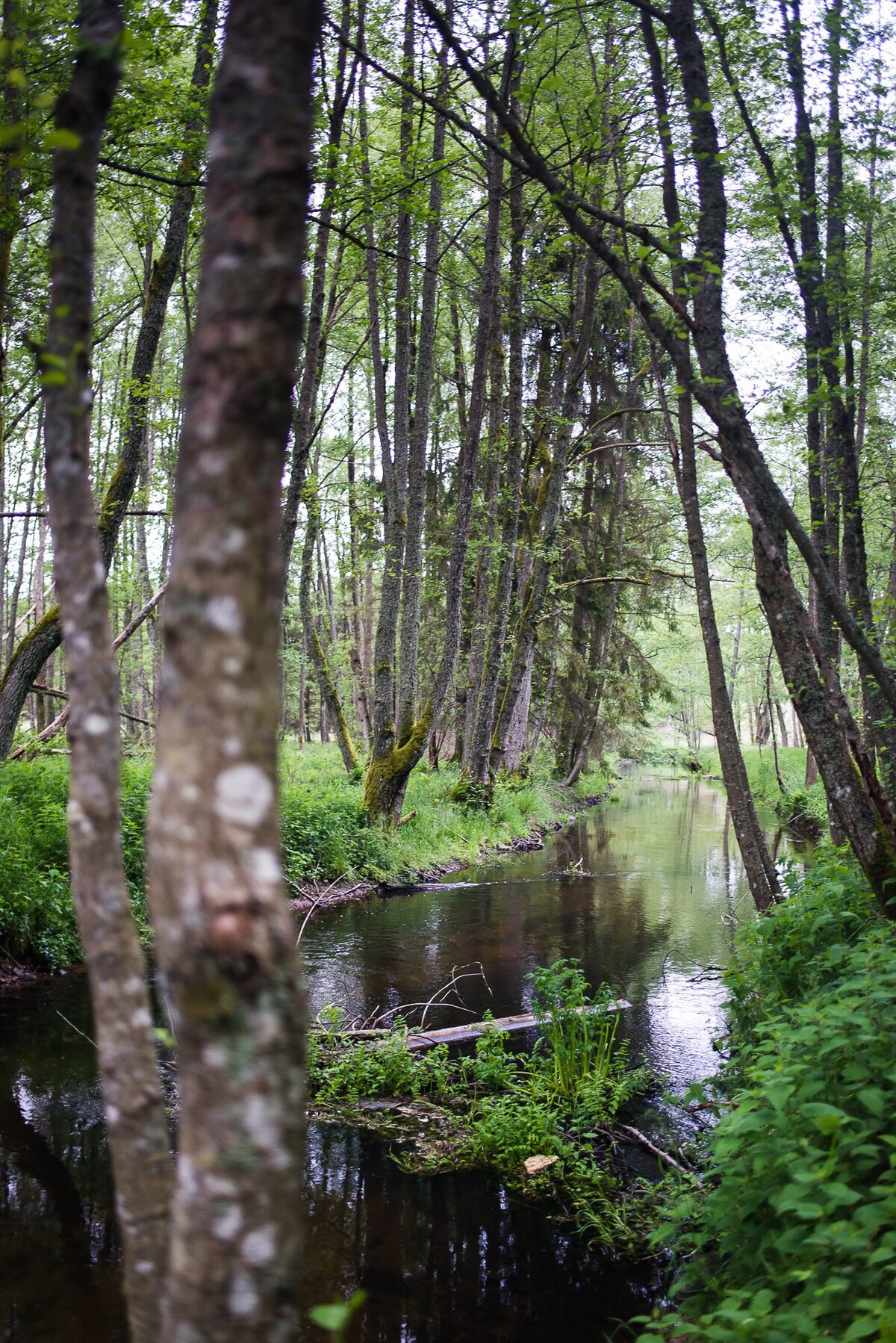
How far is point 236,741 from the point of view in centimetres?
150

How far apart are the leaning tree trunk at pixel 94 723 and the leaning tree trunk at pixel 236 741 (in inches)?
10.6

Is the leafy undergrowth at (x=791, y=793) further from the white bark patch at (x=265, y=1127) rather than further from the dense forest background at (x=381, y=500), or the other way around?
the white bark patch at (x=265, y=1127)

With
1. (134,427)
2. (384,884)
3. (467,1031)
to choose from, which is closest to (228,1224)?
(467,1031)

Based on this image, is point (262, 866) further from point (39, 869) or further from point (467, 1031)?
point (39, 869)

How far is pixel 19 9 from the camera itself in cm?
216

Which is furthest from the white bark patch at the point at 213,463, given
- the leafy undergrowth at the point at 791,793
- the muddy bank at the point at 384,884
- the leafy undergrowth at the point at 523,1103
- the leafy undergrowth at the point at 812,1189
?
the leafy undergrowth at the point at 791,793

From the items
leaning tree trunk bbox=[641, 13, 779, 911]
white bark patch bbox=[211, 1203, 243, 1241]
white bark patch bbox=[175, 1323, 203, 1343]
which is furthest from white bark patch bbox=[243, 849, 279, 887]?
leaning tree trunk bbox=[641, 13, 779, 911]

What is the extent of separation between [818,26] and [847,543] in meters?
4.25

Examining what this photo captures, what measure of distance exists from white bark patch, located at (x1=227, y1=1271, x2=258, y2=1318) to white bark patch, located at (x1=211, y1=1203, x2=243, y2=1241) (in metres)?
0.06

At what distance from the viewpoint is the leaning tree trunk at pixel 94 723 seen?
5.70 ft


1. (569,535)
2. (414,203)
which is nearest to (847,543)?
(414,203)

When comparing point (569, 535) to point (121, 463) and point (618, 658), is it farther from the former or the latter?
point (121, 463)

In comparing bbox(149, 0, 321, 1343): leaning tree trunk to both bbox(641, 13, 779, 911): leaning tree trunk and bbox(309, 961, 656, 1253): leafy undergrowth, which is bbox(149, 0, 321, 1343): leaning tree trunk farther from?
bbox(641, 13, 779, 911): leaning tree trunk

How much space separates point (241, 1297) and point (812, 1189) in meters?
2.23
